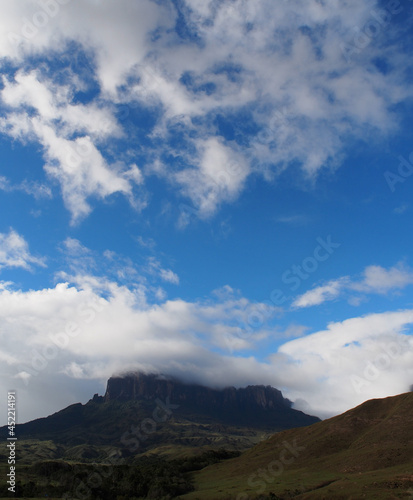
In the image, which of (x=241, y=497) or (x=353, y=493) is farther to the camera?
(x=241, y=497)

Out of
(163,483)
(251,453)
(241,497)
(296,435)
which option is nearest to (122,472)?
(163,483)

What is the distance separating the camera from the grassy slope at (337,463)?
66562mm

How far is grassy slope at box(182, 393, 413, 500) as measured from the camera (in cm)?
6656

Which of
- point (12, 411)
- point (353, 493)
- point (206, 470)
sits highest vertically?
point (12, 411)

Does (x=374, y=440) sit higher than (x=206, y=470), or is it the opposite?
(x=374, y=440)

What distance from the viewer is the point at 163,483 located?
9369 cm

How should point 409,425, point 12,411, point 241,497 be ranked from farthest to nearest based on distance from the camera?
1. point 409,425
2. point 241,497
3. point 12,411

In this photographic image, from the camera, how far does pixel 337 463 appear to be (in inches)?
3568

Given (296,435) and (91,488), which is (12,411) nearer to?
(91,488)

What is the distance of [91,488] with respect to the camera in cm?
9675

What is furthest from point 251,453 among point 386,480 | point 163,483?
point 386,480

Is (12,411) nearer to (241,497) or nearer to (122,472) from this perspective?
(241,497)

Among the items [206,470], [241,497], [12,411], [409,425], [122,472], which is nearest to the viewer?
[12,411]

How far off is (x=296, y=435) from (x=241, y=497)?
6537 centimetres
